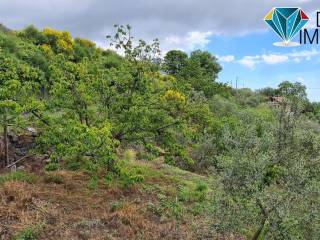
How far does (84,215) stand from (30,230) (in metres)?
1.50

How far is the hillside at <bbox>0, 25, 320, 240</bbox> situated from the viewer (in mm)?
7512

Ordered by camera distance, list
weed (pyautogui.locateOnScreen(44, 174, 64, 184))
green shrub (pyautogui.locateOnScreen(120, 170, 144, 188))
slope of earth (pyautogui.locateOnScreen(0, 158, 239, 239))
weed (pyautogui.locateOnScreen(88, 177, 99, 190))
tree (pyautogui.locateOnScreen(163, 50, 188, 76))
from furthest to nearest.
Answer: tree (pyautogui.locateOnScreen(163, 50, 188, 76)), weed (pyautogui.locateOnScreen(44, 174, 64, 184)), weed (pyautogui.locateOnScreen(88, 177, 99, 190)), green shrub (pyautogui.locateOnScreen(120, 170, 144, 188)), slope of earth (pyautogui.locateOnScreen(0, 158, 239, 239))

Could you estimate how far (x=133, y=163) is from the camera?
13.5 meters

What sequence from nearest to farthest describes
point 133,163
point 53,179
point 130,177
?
point 130,177 < point 53,179 < point 133,163

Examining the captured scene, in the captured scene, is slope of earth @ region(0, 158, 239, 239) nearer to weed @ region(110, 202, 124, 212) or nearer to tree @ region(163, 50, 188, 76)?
weed @ region(110, 202, 124, 212)

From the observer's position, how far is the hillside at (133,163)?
7512 mm

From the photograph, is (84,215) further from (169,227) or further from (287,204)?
(287,204)

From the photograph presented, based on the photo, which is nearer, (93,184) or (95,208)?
(95,208)

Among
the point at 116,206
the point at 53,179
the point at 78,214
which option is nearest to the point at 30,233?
the point at 78,214

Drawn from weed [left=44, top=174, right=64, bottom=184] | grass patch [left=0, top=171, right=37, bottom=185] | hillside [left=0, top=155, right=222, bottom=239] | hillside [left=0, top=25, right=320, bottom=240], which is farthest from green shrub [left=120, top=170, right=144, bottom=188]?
grass patch [left=0, top=171, right=37, bottom=185]

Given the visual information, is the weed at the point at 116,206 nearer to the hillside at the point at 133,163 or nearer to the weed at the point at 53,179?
the hillside at the point at 133,163

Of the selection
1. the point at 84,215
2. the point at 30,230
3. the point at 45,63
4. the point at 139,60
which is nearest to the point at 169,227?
the point at 84,215

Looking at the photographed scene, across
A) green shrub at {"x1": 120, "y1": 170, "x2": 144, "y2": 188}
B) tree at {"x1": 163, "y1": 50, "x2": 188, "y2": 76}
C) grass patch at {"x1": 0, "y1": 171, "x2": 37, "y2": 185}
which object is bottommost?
grass patch at {"x1": 0, "y1": 171, "x2": 37, "y2": 185}

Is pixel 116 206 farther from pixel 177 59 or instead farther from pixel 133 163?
pixel 177 59
